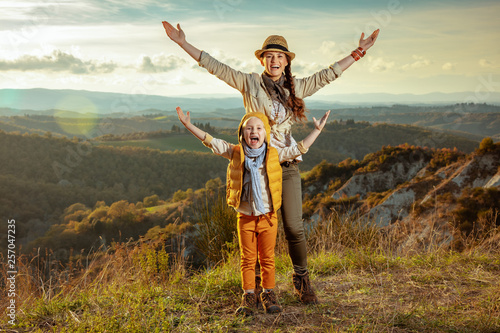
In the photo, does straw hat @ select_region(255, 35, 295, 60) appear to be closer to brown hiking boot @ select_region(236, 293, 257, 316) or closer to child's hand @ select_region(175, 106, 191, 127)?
child's hand @ select_region(175, 106, 191, 127)

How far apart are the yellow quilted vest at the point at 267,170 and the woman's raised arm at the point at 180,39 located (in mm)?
674

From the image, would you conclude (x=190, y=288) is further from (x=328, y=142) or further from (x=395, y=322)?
(x=328, y=142)

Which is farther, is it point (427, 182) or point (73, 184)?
point (73, 184)

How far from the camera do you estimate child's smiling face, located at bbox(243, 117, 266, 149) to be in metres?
2.84

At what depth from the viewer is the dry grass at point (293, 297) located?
114 inches

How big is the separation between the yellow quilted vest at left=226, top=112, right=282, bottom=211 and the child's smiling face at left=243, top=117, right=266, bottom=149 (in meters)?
0.04

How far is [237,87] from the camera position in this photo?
3.13 meters

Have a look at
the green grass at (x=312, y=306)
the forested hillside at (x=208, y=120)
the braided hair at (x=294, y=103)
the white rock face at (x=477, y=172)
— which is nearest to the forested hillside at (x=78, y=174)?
the forested hillside at (x=208, y=120)

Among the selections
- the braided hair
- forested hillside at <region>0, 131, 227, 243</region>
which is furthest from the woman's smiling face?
forested hillside at <region>0, 131, 227, 243</region>

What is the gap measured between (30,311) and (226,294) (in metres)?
1.66

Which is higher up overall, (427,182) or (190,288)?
(190,288)

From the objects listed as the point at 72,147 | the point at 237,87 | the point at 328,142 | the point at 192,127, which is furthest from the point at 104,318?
the point at 72,147

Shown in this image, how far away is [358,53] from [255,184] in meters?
1.60

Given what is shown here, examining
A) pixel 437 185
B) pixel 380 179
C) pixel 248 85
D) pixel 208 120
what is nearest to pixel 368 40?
pixel 248 85
